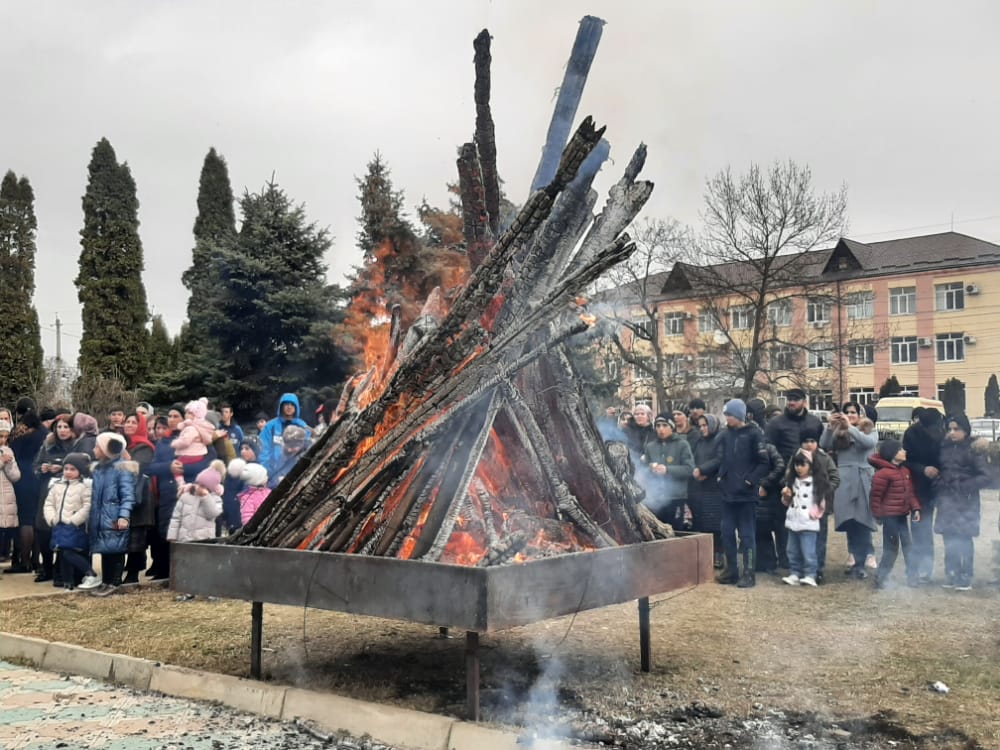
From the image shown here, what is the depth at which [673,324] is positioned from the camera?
109 feet

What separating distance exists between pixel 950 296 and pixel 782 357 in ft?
18.9

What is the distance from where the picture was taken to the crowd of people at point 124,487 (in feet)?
31.0

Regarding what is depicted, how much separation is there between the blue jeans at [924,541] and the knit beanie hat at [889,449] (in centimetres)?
52

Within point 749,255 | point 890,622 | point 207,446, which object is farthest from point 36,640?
point 749,255

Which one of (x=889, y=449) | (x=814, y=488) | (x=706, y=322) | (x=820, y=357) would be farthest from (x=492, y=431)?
(x=820, y=357)

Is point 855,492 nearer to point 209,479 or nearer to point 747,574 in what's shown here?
point 747,574

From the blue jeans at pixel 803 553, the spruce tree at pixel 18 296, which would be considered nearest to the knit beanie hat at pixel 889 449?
the blue jeans at pixel 803 553

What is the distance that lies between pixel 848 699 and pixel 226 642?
14.6ft

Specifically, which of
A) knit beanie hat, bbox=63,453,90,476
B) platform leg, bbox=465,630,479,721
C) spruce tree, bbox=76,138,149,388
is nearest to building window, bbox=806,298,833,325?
spruce tree, bbox=76,138,149,388

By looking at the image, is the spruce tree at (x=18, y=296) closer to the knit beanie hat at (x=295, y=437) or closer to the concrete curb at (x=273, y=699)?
the knit beanie hat at (x=295, y=437)

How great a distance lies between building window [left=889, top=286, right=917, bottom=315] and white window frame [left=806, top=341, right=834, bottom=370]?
216 inches

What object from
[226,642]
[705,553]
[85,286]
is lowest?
[226,642]

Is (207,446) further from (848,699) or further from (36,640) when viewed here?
(848,699)

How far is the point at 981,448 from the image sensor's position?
9.34 m
